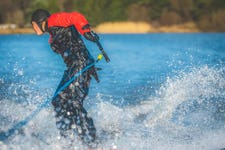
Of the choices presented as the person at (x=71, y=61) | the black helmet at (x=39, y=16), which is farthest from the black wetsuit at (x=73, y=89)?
the black helmet at (x=39, y=16)

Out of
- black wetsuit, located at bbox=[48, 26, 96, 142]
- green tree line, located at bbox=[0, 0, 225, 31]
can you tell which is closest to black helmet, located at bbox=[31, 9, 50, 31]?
black wetsuit, located at bbox=[48, 26, 96, 142]

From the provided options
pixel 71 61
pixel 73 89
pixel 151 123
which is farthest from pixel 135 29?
pixel 73 89

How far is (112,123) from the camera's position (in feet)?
21.4

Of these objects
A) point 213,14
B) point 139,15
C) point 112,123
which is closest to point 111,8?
point 139,15

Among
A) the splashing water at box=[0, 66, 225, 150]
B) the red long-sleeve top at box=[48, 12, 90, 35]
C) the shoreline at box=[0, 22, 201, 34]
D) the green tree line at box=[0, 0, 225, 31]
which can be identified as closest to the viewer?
the red long-sleeve top at box=[48, 12, 90, 35]

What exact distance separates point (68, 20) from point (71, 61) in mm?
477

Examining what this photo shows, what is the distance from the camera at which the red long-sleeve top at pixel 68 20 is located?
518 centimetres

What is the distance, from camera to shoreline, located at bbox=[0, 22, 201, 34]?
6131 centimetres

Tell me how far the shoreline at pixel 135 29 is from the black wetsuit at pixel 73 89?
54142 millimetres

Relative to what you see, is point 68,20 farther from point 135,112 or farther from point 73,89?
point 135,112

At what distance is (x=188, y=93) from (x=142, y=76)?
386 centimetres

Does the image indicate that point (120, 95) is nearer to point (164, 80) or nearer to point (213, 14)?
point (164, 80)

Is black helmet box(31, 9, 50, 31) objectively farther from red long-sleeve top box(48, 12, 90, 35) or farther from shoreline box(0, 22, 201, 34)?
shoreline box(0, 22, 201, 34)

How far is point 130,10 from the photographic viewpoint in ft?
233
